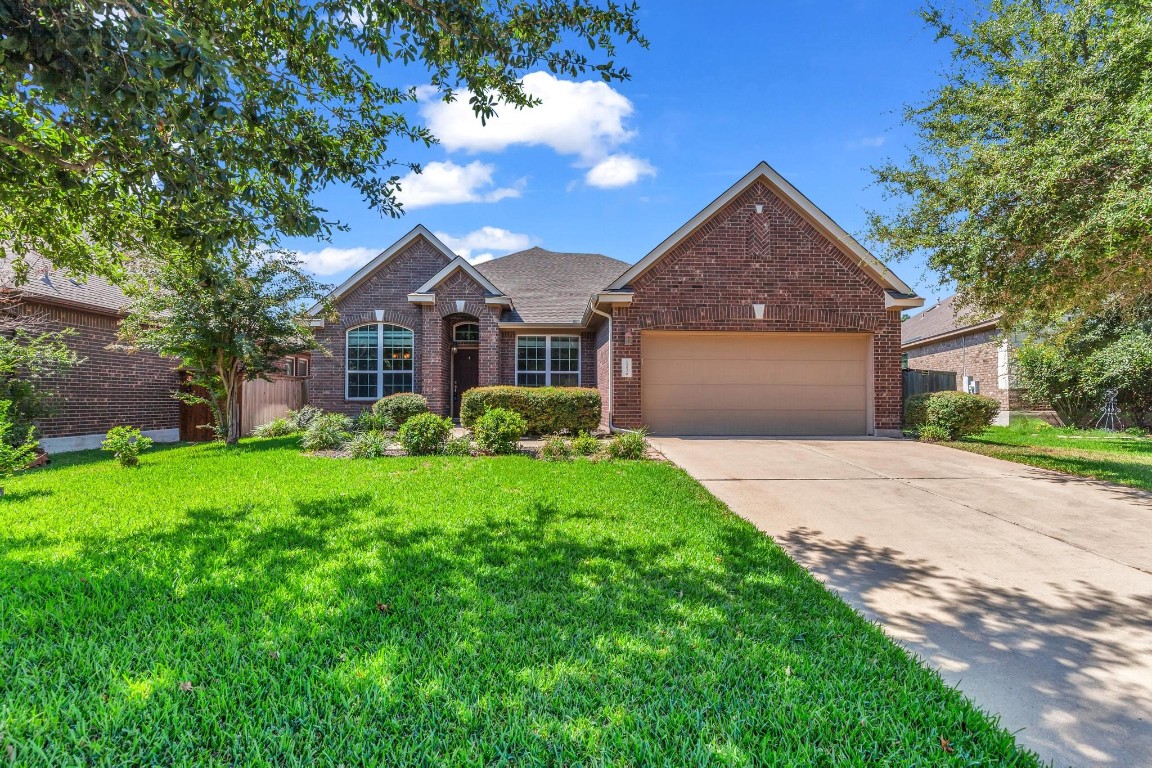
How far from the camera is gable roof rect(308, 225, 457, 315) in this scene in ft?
47.4

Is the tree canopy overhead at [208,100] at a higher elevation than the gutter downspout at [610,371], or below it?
higher

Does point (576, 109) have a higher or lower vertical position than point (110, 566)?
higher

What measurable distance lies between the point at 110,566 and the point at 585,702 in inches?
152

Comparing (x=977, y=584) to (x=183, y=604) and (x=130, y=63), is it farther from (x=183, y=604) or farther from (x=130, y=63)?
(x=130, y=63)

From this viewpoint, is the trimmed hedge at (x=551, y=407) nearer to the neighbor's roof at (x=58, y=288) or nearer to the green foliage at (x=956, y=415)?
the green foliage at (x=956, y=415)

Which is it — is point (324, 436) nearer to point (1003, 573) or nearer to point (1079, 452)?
point (1003, 573)

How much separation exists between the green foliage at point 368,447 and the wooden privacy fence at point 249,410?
513 centimetres

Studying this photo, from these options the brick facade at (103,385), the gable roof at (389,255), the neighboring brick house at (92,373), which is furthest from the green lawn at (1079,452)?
the brick facade at (103,385)

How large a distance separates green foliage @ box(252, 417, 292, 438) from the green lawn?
15.5 m

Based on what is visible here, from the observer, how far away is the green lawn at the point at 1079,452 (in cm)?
759

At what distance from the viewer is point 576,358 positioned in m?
14.8

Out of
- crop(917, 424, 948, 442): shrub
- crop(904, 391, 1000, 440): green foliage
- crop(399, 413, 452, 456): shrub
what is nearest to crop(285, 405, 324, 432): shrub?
crop(399, 413, 452, 456): shrub

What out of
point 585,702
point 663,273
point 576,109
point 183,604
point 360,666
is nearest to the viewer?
point 585,702

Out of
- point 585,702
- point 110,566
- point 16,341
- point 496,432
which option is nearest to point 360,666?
point 585,702
